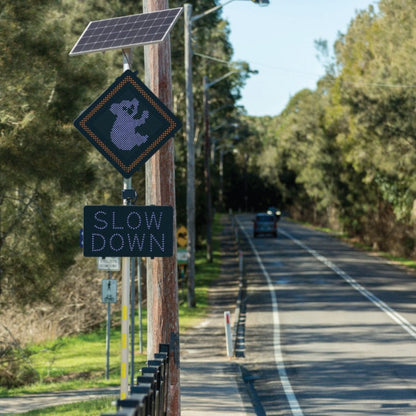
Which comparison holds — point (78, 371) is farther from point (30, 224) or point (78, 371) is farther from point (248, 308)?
point (248, 308)

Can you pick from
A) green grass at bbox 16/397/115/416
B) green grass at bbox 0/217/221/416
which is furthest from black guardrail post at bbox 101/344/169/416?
green grass at bbox 0/217/221/416

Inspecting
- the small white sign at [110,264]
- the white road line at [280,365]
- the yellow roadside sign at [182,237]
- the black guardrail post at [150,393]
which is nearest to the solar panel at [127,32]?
the black guardrail post at [150,393]

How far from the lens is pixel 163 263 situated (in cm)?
1085

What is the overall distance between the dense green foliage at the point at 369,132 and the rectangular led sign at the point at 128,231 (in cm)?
3096

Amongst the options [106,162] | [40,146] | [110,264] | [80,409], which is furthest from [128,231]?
[106,162]

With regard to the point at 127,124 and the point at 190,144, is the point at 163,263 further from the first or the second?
the point at 190,144

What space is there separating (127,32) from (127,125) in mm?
1524

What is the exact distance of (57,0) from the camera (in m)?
23.1

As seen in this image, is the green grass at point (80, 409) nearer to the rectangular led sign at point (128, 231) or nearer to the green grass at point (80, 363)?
the green grass at point (80, 363)

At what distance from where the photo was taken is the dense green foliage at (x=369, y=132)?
40.0m

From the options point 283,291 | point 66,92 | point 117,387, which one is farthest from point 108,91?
point 283,291

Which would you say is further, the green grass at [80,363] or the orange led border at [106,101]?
the green grass at [80,363]

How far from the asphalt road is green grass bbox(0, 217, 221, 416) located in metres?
2.30

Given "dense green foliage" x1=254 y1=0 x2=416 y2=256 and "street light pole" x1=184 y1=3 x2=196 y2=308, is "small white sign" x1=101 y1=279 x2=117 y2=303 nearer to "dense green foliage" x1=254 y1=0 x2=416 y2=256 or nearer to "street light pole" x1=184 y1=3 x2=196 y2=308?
"street light pole" x1=184 y1=3 x2=196 y2=308
